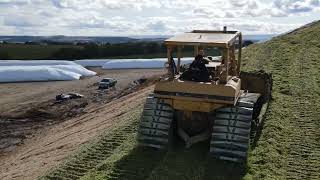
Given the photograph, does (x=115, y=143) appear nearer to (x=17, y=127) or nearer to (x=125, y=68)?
(x=17, y=127)

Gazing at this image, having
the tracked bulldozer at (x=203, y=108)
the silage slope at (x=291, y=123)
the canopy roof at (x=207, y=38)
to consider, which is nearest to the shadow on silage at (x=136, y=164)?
the tracked bulldozer at (x=203, y=108)

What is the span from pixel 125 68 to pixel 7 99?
27.5 metres

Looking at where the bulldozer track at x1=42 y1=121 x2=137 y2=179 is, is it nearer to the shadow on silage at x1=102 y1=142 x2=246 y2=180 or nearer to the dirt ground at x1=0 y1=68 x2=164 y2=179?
the shadow on silage at x1=102 y1=142 x2=246 y2=180

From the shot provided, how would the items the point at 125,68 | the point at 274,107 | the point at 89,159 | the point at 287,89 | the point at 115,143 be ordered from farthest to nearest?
the point at 125,68 → the point at 287,89 → the point at 274,107 → the point at 115,143 → the point at 89,159

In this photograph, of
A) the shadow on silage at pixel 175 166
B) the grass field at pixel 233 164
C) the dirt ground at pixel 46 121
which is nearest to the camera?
the shadow on silage at pixel 175 166

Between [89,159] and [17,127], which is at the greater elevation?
[89,159]

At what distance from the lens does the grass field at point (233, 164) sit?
11.0m

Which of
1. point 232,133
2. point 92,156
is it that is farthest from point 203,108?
point 92,156

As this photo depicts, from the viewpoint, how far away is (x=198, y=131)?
12.3 meters

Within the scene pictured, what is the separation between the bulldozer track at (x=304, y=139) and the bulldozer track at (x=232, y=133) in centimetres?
127

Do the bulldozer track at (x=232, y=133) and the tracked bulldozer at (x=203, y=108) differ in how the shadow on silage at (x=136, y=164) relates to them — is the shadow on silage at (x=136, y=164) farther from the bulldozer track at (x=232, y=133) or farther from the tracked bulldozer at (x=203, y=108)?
the bulldozer track at (x=232, y=133)

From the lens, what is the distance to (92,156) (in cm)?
1349

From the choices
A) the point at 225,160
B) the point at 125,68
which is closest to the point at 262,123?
the point at 225,160

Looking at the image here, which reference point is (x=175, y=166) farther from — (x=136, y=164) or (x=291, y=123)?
(x=291, y=123)
